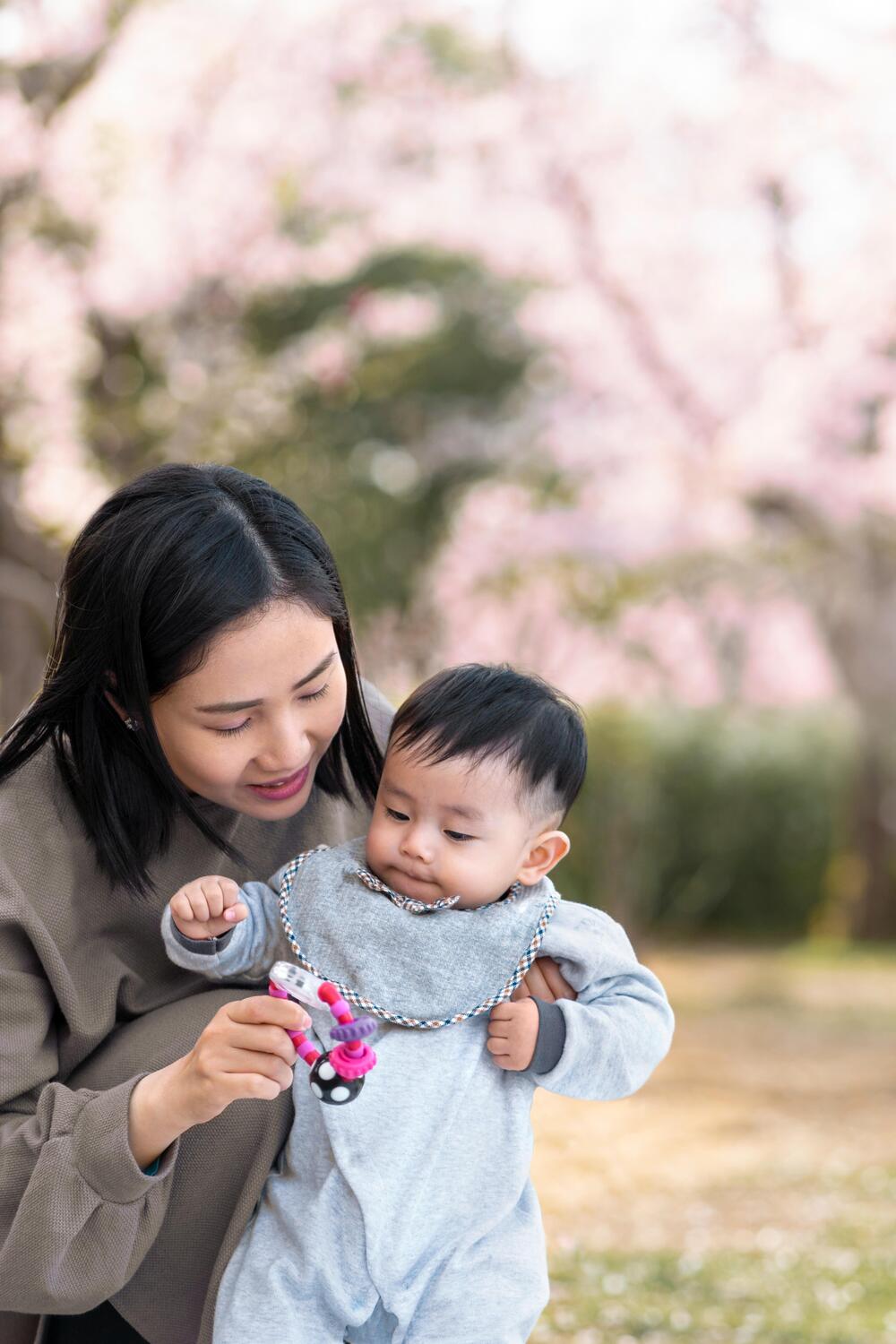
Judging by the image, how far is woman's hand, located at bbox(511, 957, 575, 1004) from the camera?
187 centimetres

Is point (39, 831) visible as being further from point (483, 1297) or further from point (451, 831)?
Answer: point (483, 1297)

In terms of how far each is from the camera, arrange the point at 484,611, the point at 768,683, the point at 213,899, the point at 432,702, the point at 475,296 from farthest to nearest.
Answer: the point at 768,683 → the point at 484,611 → the point at 475,296 → the point at 432,702 → the point at 213,899

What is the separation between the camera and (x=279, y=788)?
Result: 185 centimetres

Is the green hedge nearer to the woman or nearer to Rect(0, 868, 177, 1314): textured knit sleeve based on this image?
the woman

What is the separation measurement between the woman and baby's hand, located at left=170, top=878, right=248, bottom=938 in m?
0.13

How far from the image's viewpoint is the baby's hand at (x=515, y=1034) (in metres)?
1.74

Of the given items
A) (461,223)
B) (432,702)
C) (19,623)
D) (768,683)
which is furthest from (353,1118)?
(768,683)

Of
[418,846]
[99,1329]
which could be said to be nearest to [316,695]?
[418,846]

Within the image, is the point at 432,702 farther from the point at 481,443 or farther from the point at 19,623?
the point at 481,443

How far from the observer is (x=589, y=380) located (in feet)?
31.4

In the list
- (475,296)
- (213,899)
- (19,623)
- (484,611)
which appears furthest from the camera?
(484,611)

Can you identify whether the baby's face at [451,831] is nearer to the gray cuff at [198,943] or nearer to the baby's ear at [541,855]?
the baby's ear at [541,855]

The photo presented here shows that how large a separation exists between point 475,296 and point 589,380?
86 cm

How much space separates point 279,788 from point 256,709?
0.11 m
